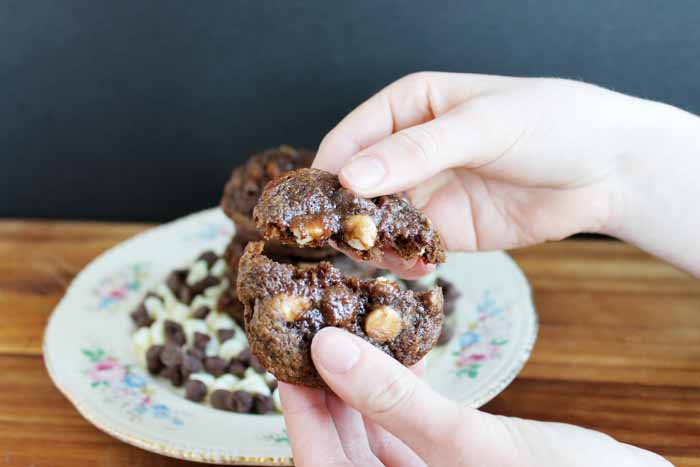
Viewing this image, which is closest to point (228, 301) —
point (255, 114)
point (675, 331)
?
point (255, 114)

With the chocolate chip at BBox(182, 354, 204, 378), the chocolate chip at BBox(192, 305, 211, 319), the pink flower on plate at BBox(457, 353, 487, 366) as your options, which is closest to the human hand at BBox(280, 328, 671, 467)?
the pink flower on plate at BBox(457, 353, 487, 366)

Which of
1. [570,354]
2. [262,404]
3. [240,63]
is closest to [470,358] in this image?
[570,354]

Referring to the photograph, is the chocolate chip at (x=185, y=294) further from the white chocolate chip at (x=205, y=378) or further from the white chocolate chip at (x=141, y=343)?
the white chocolate chip at (x=205, y=378)

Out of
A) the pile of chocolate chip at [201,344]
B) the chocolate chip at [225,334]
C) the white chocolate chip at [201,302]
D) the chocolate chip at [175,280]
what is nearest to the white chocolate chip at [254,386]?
the pile of chocolate chip at [201,344]

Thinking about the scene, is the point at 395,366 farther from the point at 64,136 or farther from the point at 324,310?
the point at 64,136

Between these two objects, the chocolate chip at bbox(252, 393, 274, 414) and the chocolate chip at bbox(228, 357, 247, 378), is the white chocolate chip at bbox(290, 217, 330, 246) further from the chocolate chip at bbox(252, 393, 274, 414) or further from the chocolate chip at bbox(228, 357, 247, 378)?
the chocolate chip at bbox(228, 357, 247, 378)

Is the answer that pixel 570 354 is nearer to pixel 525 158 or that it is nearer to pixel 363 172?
pixel 525 158
